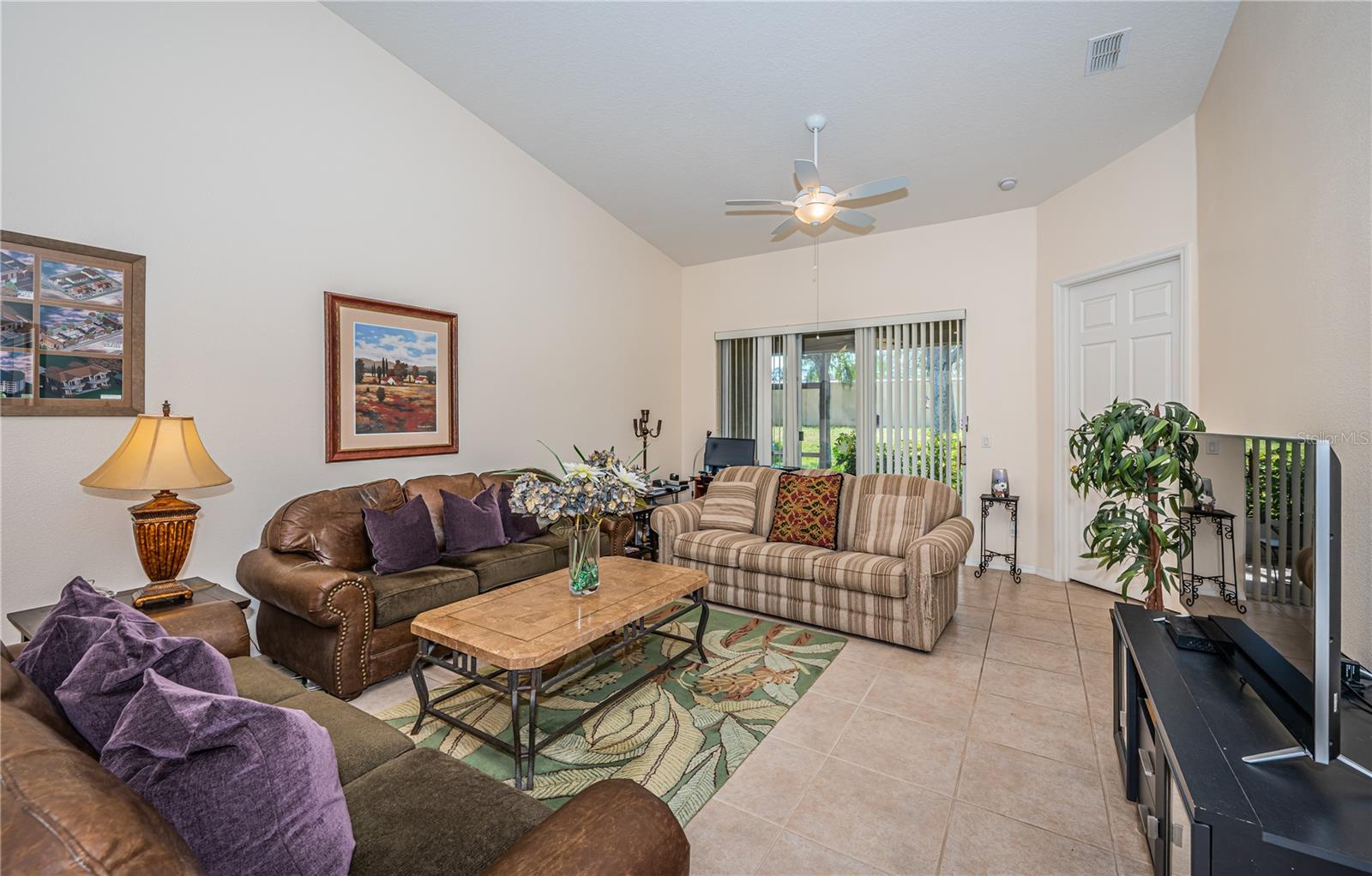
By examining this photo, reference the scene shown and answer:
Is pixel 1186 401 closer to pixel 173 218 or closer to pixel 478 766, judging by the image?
pixel 478 766

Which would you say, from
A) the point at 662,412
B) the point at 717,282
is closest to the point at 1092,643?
the point at 662,412

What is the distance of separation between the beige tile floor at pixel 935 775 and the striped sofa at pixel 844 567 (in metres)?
0.23

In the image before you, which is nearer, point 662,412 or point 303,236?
point 303,236

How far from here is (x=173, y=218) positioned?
9.31 ft

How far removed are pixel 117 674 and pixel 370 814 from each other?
1.89 feet

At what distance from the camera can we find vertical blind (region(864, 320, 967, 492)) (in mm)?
5262

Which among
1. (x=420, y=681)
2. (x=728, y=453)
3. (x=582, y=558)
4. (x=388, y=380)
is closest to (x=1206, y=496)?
(x=582, y=558)

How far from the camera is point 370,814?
48.7 inches

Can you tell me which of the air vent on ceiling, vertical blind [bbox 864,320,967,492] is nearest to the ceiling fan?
the air vent on ceiling

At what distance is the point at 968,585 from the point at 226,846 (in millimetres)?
4880

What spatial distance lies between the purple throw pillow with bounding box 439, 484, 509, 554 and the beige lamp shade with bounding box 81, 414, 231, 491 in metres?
1.31
